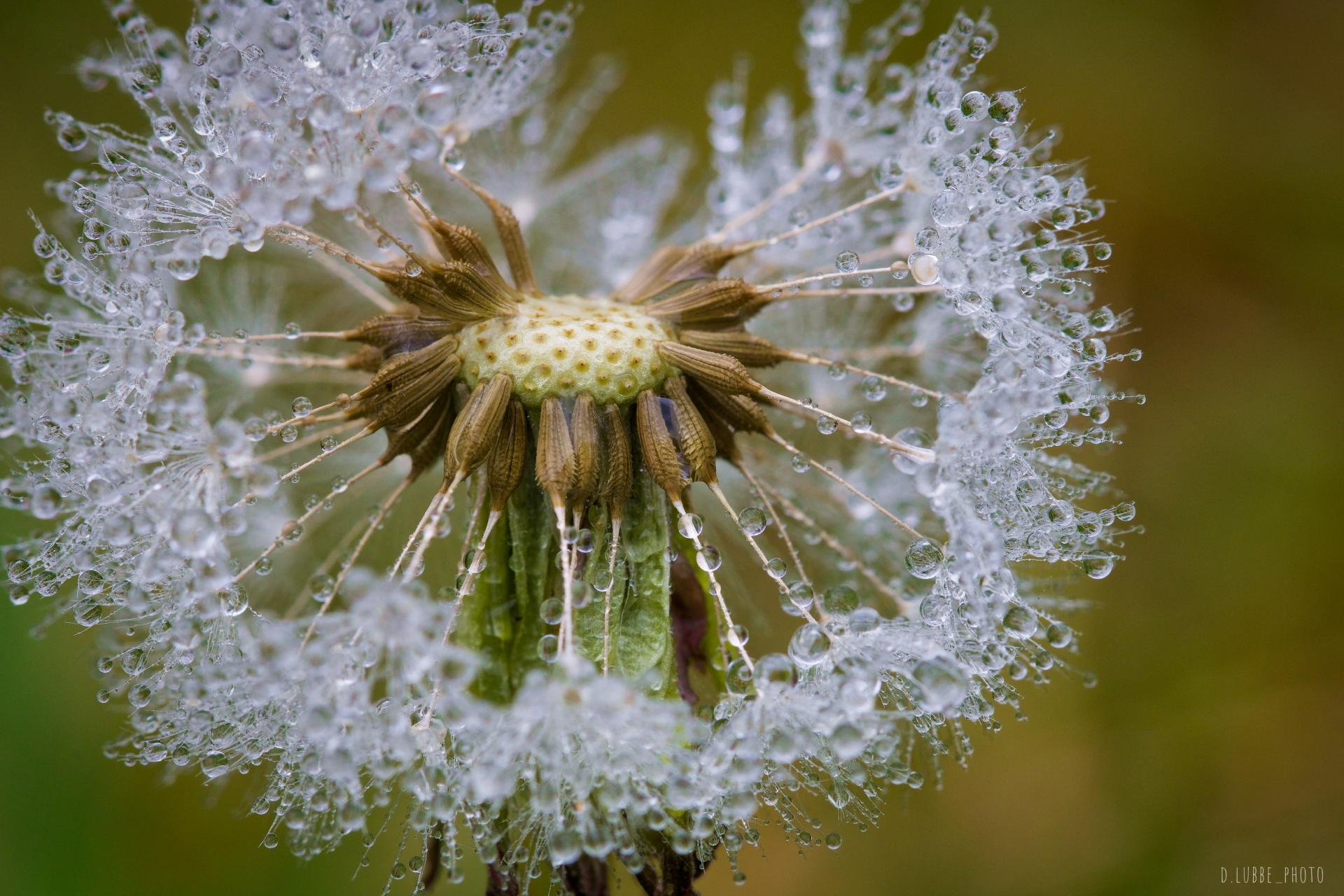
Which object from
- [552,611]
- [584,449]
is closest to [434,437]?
[584,449]

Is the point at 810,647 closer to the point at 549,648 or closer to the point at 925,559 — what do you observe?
the point at 925,559

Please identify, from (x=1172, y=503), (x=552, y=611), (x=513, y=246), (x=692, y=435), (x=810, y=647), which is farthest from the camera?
(x=1172, y=503)

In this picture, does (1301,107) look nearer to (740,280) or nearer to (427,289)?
(740,280)

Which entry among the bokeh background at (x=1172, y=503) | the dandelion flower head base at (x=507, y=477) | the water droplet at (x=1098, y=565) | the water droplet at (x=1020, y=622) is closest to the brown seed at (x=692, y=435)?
the dandelion flower head base at (x=507, y=477)

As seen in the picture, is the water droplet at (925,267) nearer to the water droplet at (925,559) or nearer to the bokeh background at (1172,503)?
the water droplet at (925,559)

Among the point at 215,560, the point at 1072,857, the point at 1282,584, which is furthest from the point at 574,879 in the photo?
the point at 1282,584

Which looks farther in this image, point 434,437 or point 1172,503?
point 1172,503
